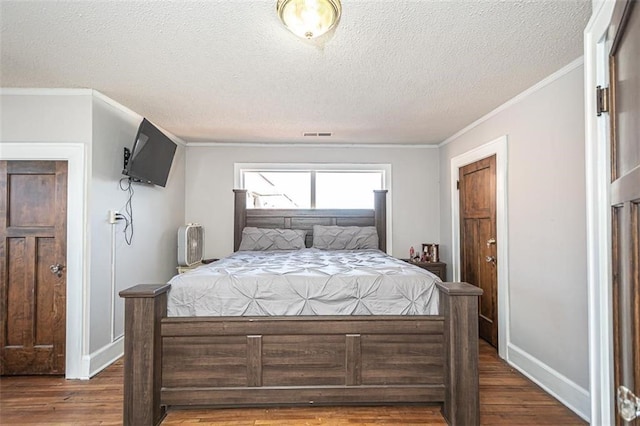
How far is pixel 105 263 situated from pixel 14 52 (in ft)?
5.66

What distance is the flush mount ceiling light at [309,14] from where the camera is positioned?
154 cm

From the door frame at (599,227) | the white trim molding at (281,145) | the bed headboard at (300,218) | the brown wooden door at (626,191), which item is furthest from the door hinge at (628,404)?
the white trim molding at (281,145)

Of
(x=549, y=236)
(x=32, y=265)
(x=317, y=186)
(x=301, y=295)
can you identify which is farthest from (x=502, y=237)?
(x=32, y=265)

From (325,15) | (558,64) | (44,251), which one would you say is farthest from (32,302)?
(558,64)

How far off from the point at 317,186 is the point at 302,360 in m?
3.08

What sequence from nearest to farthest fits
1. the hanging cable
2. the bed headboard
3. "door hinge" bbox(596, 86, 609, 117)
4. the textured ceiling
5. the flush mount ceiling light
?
"door hinge" bbox(596, 86, 609, 117), the flush mount ceiling light, the textured ceiling, the hanging cable, the bed headboard

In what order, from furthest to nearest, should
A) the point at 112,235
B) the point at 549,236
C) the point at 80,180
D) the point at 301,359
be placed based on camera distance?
the point at 112,235
the point at 80,180
the point at 549,236
the point at 301,359

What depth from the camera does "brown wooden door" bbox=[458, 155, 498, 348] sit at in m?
3.38

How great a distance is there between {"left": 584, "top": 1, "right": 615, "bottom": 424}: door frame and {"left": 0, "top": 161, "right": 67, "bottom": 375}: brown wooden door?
11.5ft

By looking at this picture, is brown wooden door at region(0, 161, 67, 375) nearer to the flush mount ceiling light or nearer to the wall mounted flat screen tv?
the wall mounted flat screen tv

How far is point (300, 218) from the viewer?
4.74 meters

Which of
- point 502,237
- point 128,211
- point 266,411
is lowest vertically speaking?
point 266,411

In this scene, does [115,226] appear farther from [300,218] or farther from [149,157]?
[300,218]

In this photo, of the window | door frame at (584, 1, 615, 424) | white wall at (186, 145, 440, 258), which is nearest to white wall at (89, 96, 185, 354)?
white wall at (186, 145, 440, 258)
